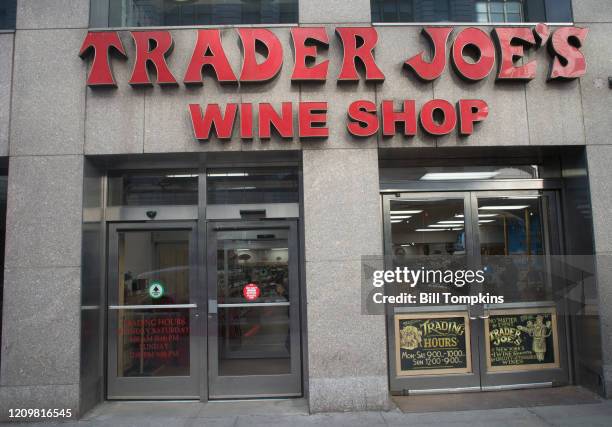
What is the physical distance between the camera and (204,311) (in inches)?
259

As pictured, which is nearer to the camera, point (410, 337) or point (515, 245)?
point (410, 337)

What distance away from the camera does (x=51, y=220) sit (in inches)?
239

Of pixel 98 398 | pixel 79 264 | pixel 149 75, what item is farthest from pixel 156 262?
pixel 149 75

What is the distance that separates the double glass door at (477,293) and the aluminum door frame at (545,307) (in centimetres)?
1

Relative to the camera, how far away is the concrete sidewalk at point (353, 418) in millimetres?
5547

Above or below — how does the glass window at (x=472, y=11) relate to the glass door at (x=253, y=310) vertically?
above

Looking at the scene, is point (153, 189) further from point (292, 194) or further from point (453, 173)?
point (453, 173)

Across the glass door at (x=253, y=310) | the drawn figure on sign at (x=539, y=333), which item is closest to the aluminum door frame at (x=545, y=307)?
the drawn figure on sign at (x=539, y=333)

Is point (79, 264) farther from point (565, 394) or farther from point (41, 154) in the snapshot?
point (565, 394)

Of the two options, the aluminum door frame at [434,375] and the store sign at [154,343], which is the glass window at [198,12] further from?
the store sign at [154,343]

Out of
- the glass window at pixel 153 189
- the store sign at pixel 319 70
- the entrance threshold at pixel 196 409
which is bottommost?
the entrance threshold at pixel 196 409

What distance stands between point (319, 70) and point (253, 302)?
324cm

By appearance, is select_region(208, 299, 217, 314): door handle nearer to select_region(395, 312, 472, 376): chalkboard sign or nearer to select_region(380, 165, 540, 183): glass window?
select_region(395, 312, 472, 376): chalkboard sign

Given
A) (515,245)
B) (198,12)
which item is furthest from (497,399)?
(198,12)
